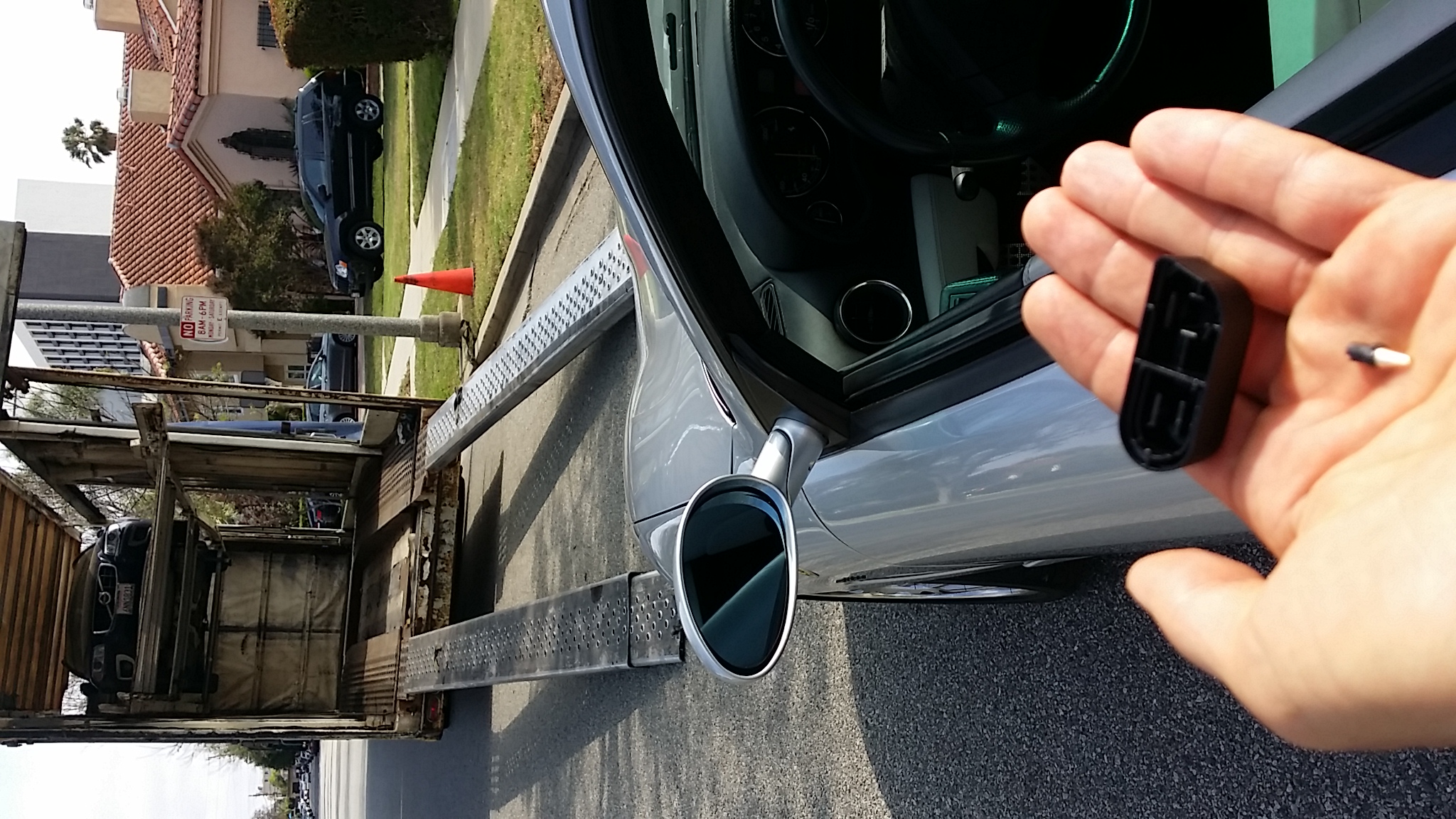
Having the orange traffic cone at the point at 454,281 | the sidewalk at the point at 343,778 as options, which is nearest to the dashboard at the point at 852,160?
the orange traffic cone at the point at 454,281

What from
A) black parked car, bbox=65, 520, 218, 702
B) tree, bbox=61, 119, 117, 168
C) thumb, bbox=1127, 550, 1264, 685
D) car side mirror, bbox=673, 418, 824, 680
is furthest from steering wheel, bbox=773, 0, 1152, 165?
tree, bbox=61, 119, 117, 168

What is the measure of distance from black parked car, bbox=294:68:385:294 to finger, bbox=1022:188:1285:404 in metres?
14.0

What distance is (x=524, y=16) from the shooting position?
690 cm

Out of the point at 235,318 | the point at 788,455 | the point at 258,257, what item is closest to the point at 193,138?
the point at 258,257

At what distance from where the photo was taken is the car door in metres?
0.95

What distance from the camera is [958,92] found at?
7.91 ft

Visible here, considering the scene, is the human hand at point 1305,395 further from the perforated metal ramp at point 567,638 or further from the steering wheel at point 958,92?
the perforated metal ramp at point 567,638

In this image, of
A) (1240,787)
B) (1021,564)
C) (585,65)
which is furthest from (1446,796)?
(585,65)

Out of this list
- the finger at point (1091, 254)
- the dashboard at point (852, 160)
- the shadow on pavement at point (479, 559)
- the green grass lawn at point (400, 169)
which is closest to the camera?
the finger at point (1091, 254)

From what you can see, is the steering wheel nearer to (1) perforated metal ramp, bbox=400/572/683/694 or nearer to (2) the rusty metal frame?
(1) perforated metal ramp, bbox=400/572/683/694

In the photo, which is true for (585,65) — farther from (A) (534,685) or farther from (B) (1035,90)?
(A) (534,685)

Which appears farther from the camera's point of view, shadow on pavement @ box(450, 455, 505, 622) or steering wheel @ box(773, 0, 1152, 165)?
shadow on pavement @ box(450, 455, 505, 622)

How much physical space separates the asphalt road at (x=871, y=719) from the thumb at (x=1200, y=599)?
1131mm

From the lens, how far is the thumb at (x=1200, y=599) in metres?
1.07
